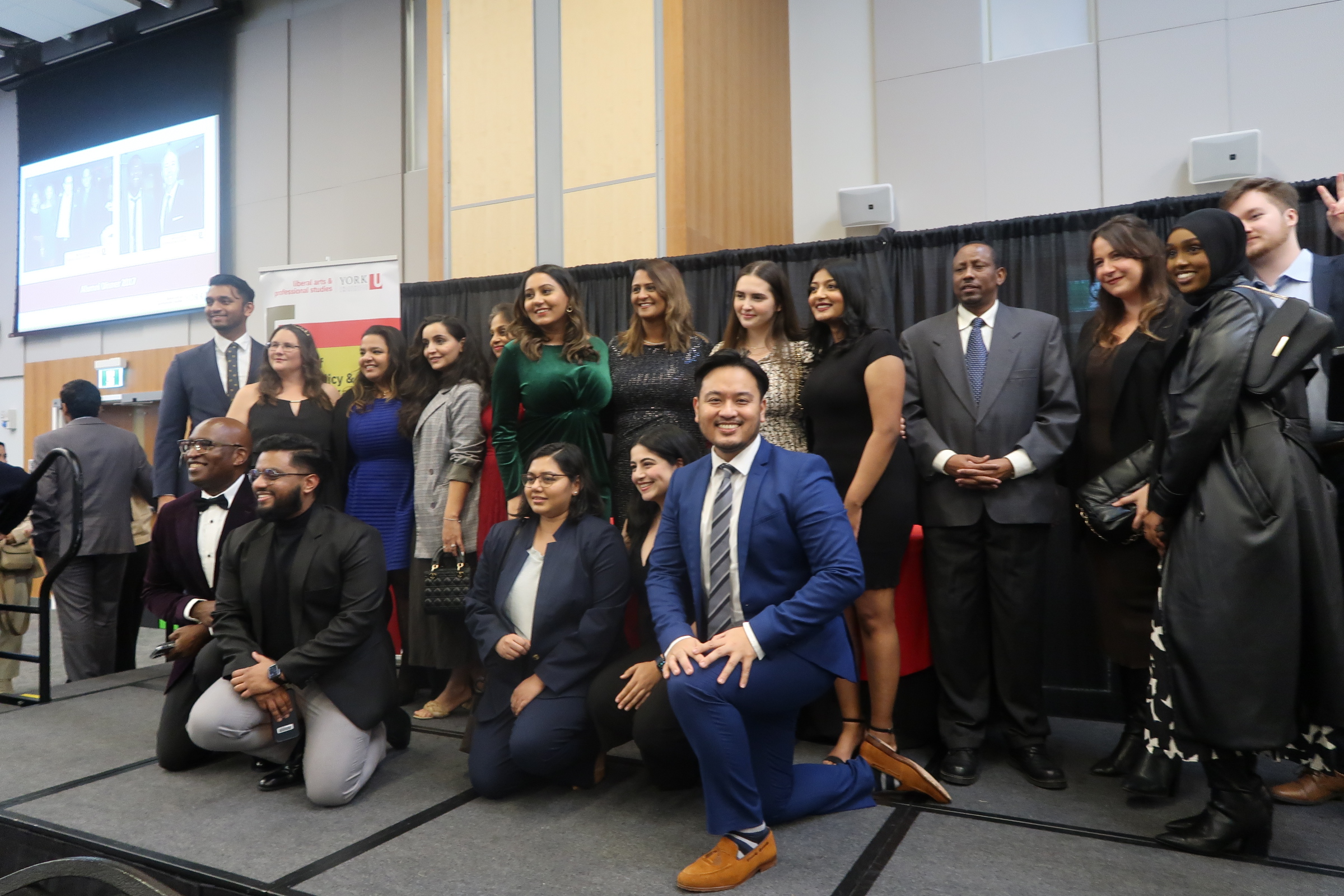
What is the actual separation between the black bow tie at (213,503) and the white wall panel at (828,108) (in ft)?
12.9

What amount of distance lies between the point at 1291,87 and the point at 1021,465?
3546 mm

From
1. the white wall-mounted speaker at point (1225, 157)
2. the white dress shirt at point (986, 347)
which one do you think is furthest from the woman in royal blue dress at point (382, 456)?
the white wall-mounted speaker at point (1225, 157)

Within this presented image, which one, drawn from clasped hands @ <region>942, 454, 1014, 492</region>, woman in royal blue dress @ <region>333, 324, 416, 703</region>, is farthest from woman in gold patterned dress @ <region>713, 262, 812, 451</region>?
woman in royal blue dress @ <region>333, 324, 416, 703</region>

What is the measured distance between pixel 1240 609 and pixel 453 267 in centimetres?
501

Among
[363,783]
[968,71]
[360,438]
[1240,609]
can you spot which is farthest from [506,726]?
[968,71]

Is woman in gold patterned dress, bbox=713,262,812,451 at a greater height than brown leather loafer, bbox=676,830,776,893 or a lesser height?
greater

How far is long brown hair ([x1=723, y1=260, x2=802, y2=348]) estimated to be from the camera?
2.71 m

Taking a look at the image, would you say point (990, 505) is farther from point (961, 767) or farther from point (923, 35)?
point (923, 35)

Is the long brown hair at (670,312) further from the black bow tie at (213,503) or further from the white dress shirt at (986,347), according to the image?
the black bow tie at (213,503)

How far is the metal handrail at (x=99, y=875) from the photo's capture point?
158 centimetres

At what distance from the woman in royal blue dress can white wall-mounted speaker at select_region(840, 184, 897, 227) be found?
10.2ft

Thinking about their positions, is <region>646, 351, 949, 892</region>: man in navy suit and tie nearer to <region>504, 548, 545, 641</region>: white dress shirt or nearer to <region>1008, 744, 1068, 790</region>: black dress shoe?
<region>1008, 744, 1068, 790</region>: black dress shoe

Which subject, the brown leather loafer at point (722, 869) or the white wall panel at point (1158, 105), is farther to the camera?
the white wall panel at point (1158, 105)

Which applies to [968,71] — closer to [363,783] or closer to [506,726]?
[506,726]
